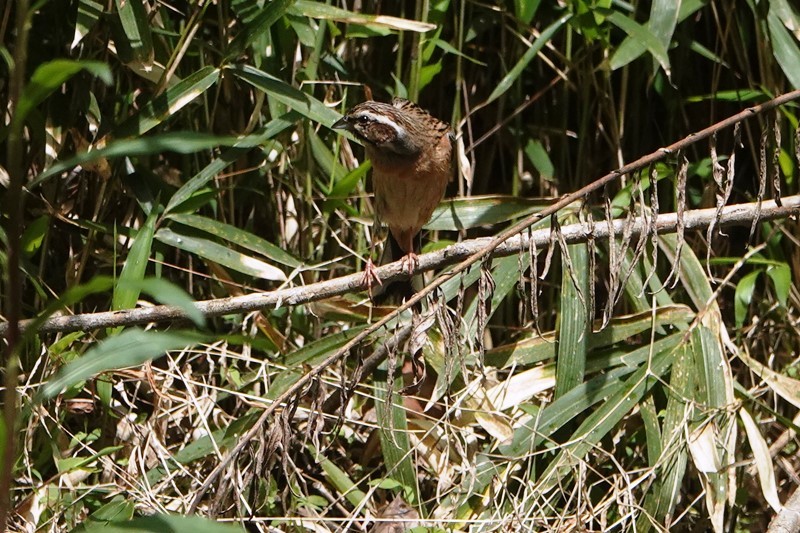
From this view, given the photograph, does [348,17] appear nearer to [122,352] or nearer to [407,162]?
[407,162]

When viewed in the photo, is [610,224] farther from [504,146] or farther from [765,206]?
[504,146]

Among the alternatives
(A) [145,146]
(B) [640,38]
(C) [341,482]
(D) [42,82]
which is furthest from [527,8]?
(D) [42,82]

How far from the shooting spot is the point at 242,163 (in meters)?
4.47

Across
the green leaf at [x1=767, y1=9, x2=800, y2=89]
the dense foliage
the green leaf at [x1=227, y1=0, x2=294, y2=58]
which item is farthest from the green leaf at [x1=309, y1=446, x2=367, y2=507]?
the green leaf at [x1=767, y1=9, x2=800, y2=89]

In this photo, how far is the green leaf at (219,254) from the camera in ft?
13.2

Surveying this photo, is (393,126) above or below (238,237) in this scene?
above

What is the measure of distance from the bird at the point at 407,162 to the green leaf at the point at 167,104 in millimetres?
651

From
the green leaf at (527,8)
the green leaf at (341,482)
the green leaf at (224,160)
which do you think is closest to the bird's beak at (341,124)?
the green leaf at (224,160)

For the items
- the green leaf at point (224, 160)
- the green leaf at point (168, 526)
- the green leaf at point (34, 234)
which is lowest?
the green leaf at point (168, 526)

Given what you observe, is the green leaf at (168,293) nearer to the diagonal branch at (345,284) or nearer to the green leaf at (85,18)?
the diagonal branch at (345,284)

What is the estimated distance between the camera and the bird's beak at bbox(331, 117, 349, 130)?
13.0ft

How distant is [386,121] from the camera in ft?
13.4

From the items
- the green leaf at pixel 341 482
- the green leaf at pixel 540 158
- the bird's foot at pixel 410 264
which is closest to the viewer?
the bird's foot at pixel 410 264

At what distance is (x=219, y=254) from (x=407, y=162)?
878 millimetres
